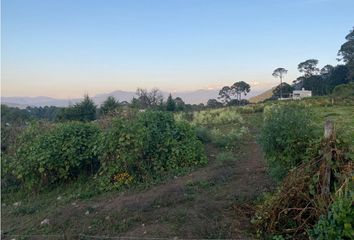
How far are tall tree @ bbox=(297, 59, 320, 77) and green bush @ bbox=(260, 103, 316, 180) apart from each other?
44.9m

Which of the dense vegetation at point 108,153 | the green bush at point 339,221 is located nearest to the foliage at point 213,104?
the dense vegetation at point 108,153

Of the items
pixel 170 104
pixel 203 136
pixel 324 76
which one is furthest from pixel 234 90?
pixel 203 136

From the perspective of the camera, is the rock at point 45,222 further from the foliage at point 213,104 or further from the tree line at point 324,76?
the tree line at point 324,76

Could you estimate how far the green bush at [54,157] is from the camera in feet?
20.6

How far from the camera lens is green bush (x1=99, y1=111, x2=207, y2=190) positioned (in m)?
5.87

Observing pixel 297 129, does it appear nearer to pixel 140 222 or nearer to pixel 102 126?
pixel 140 222

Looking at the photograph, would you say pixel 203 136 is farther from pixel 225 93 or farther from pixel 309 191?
pixel 225 93

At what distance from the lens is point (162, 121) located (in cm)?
683

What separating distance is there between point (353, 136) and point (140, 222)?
2.56m

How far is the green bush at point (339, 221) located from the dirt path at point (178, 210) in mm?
828

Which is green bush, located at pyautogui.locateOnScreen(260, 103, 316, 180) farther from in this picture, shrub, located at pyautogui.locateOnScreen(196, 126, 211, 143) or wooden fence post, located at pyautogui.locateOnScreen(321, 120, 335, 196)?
shrub, located at pyautogui.locateOnScreen(196, 126, 211, 143)

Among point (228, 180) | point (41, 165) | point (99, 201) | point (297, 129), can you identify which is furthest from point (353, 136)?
point (41, 165)

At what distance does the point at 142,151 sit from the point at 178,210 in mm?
2090

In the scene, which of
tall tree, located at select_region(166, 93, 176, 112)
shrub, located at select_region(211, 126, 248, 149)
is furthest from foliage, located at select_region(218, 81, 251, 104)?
shrub, located at select_region(211, 126, 248, 149)
